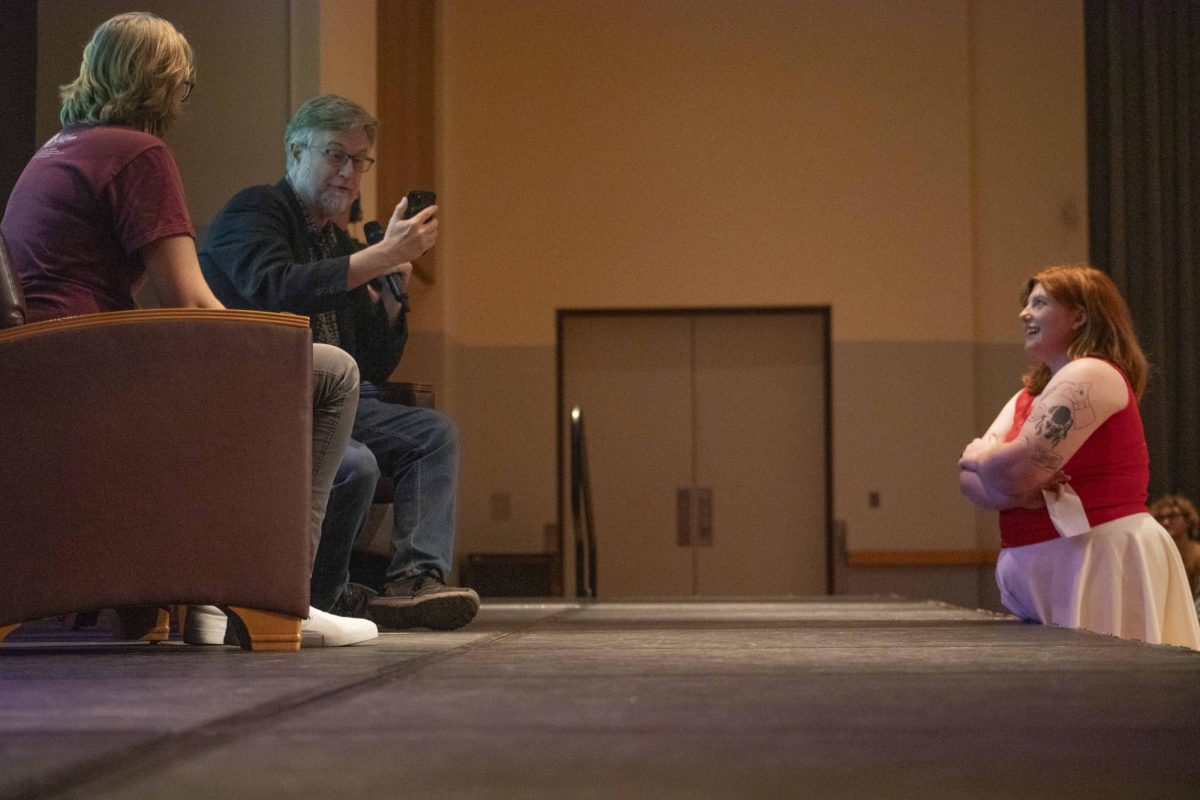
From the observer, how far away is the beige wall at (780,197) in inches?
303

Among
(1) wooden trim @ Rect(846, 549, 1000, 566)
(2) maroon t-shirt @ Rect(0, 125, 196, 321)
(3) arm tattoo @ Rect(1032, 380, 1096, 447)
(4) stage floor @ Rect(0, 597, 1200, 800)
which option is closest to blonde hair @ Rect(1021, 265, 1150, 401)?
(3) arm tattoo @ Rect(1032, 380, 1096, 447)

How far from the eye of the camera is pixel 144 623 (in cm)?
229

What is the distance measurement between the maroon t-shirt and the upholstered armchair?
0.10 metres

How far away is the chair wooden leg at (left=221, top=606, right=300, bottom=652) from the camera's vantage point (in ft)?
6.40

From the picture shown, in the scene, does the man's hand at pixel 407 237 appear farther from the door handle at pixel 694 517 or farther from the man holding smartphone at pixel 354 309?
the door handle at pixel 694 517

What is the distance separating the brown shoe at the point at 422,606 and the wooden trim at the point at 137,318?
66 centimetres

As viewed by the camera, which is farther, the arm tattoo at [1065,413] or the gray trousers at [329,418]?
the arm tattoo at [1065,413]

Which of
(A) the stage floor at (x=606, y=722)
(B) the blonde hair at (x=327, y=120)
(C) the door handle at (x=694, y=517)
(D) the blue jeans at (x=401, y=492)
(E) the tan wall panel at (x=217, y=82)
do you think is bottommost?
(C) the door handle at (x=694, y=517)

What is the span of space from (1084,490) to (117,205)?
1879mm

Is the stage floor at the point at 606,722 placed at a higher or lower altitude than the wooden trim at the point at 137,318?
lower

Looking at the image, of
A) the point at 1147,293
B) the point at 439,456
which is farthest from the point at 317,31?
the point at 1147,293

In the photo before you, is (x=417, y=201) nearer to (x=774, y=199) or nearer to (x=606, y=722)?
(x=606, y=722)

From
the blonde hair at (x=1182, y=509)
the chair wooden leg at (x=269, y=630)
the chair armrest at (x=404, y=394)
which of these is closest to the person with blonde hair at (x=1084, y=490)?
the chair armrest at (x=404, y=394)

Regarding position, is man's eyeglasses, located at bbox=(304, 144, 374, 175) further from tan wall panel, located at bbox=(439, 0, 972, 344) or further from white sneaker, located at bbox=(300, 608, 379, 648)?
tan wall panel, located at bbox=(439, 0, 972, 344)
